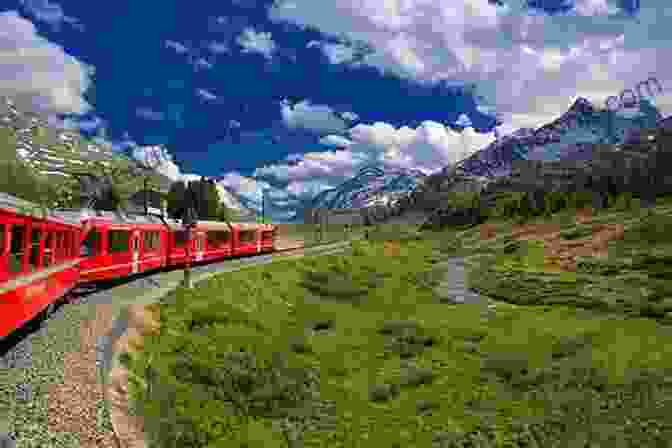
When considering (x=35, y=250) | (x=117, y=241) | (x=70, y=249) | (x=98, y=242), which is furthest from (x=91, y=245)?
(x=35, y=250)

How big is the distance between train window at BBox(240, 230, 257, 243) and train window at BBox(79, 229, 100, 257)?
92.0 ft

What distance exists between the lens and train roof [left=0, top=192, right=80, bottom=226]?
1351cm

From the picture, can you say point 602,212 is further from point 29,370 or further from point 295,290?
point 29,370

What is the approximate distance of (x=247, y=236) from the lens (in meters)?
54.4

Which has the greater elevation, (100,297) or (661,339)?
(100,297)

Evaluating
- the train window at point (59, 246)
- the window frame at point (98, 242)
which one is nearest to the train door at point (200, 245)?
the window frame at point (98, 242)

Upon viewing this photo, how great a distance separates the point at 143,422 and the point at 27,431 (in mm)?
A: 2537

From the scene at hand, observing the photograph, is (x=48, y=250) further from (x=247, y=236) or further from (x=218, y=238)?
(x=247, y=236)

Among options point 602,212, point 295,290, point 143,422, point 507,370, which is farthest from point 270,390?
point 602,212

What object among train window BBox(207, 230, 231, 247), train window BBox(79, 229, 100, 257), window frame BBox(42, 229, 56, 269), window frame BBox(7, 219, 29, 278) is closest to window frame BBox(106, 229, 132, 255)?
train window BBox(79, 229, 100, 257)

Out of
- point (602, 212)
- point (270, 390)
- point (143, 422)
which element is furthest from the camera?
point (602, 212)

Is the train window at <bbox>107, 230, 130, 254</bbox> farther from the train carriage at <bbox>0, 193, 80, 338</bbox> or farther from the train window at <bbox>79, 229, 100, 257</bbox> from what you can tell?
the train carriage at <bbox>0, 193, 80, 338</bbox>

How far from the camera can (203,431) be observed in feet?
43.9

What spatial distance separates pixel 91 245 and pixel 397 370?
14152 millimetres
